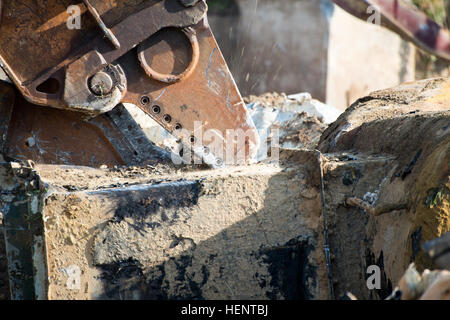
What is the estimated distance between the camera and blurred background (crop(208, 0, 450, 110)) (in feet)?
21.3

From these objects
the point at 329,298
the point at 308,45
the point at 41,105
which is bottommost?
the point at 329,298

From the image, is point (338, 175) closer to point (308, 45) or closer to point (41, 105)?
point (41, 105)

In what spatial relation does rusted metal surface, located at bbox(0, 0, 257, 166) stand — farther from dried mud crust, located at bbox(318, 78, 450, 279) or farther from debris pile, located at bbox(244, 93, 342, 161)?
debris pile, located at bbox(244, 93, 342, 161)

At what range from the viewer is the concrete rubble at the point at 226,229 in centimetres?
220

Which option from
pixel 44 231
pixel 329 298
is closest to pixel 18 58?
pixel 44 231

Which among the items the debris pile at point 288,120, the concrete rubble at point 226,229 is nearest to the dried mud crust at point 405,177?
the concrete rubble at point 226,229

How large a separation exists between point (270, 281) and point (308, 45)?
4.70m

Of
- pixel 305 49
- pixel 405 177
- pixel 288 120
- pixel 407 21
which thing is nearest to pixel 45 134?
pixel 405 177

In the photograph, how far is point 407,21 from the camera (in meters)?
5.20

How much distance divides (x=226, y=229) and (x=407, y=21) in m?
3.72

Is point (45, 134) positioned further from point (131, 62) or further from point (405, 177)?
point (405, 177)

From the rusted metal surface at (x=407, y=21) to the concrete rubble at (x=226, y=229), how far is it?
253 cm

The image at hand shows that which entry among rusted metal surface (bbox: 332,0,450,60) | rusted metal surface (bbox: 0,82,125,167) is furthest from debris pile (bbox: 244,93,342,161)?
rusted metal surface (bbox: 0,82,125,167)

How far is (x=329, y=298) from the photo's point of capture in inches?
90.2
